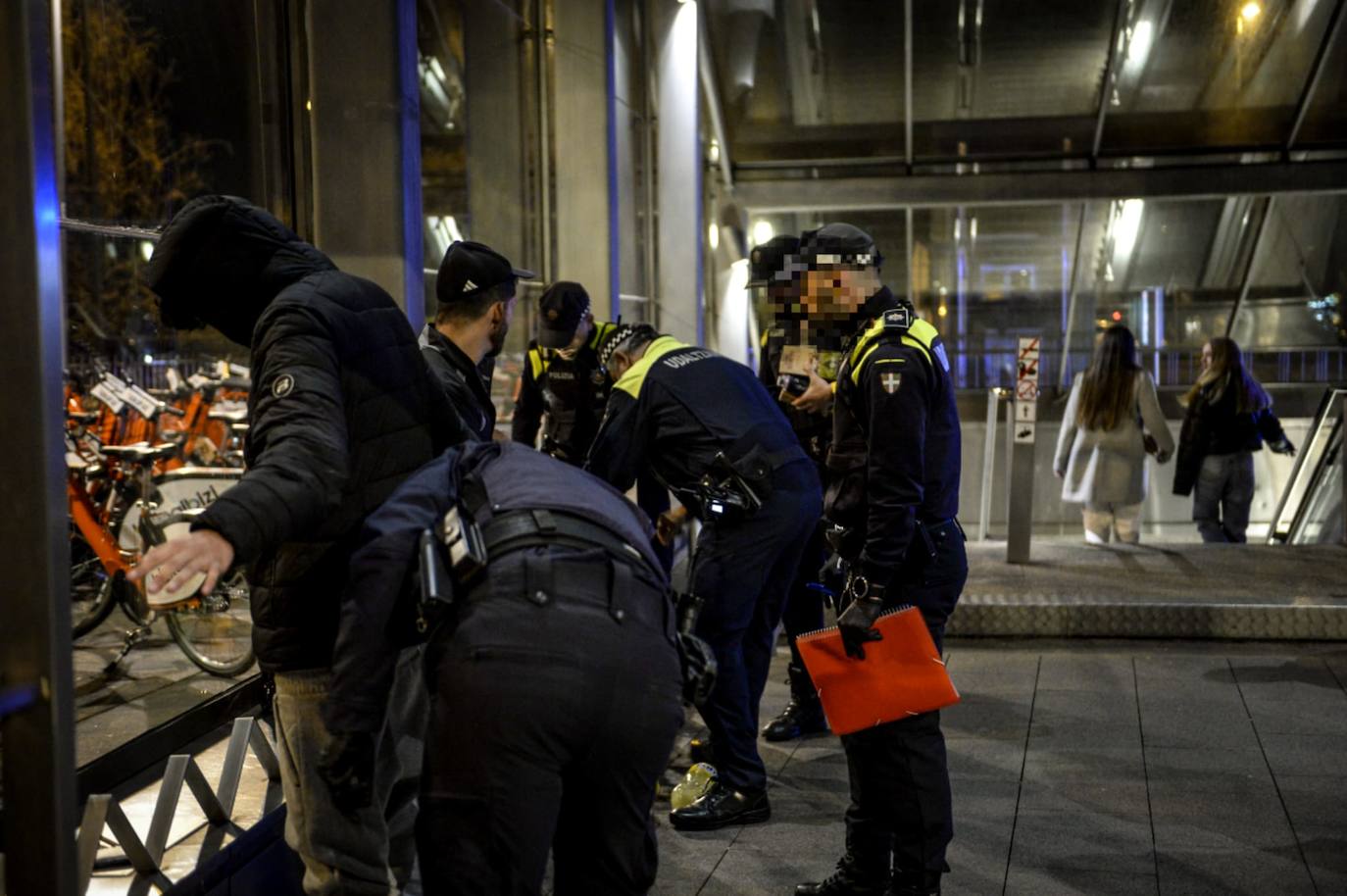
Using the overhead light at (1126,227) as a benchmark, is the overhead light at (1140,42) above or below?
above

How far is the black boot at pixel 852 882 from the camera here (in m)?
3.67

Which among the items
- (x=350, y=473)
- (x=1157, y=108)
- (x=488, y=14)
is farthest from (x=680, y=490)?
(x=1157, y=108)

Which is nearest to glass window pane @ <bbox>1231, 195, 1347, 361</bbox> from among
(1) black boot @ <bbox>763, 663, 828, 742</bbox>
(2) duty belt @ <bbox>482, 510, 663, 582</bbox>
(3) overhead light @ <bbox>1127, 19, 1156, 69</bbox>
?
(3) overhead light @ <bbox>1127, 19, 1156, 69</bbox>

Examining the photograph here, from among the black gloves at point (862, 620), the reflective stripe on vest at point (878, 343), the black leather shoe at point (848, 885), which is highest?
the reflective stripe on vest at point (878, 343)

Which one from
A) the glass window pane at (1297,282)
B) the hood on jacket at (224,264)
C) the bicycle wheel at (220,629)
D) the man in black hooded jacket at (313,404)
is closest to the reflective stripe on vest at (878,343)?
the man in black hooded jacket at (313,404)

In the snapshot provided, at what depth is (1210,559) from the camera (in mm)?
8641

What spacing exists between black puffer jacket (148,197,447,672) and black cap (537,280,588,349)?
328cm

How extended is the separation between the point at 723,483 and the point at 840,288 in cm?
85

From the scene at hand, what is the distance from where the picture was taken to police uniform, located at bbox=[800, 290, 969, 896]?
11.4ft

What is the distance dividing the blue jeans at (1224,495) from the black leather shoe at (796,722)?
5.19 meters

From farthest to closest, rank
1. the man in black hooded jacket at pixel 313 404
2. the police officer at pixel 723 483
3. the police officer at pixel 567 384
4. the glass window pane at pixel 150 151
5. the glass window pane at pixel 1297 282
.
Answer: the glass window pane at pixel 1297 282 → the police officer at pixel 567 384 → the glass window pane at pixel 150 151 → the police officer at pixel 723 483 → the man in black hooded jacket at pixel 313 404

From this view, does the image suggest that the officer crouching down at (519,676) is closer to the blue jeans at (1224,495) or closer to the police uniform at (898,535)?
the police uniform at (898,535)

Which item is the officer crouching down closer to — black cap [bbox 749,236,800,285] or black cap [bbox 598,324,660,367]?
black cap [bbox 749,236,800,285]

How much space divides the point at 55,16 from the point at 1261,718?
533cm
